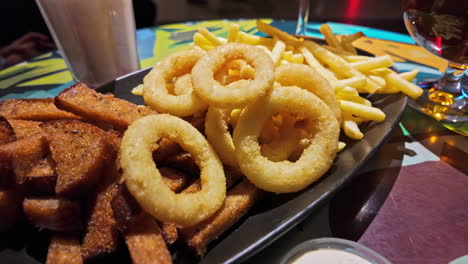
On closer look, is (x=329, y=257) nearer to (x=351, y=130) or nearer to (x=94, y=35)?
(x=351, y=130)

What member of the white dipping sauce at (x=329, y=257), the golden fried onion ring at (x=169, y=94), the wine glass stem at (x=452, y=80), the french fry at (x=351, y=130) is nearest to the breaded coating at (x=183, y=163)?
the golden fried onion ring at (x=169, y=94)

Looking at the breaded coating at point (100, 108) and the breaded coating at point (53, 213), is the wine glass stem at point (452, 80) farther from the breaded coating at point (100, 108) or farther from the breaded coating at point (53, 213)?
the breaded coating at point (53, 213)

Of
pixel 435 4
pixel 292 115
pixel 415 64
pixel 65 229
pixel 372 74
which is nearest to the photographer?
pixel 65 229

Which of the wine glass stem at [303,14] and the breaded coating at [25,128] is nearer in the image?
the breaded coating at [25,128]

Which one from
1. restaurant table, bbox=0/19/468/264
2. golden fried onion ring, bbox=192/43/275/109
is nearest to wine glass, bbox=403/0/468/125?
restaurant table, bbox=0/19/468/264

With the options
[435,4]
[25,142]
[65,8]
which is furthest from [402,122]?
→ [65,8]

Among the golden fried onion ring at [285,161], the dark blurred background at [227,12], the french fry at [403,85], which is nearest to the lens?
the golden fried onion ring at [285,161]

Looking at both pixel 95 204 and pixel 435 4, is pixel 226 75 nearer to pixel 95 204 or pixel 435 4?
pixel 95 204
